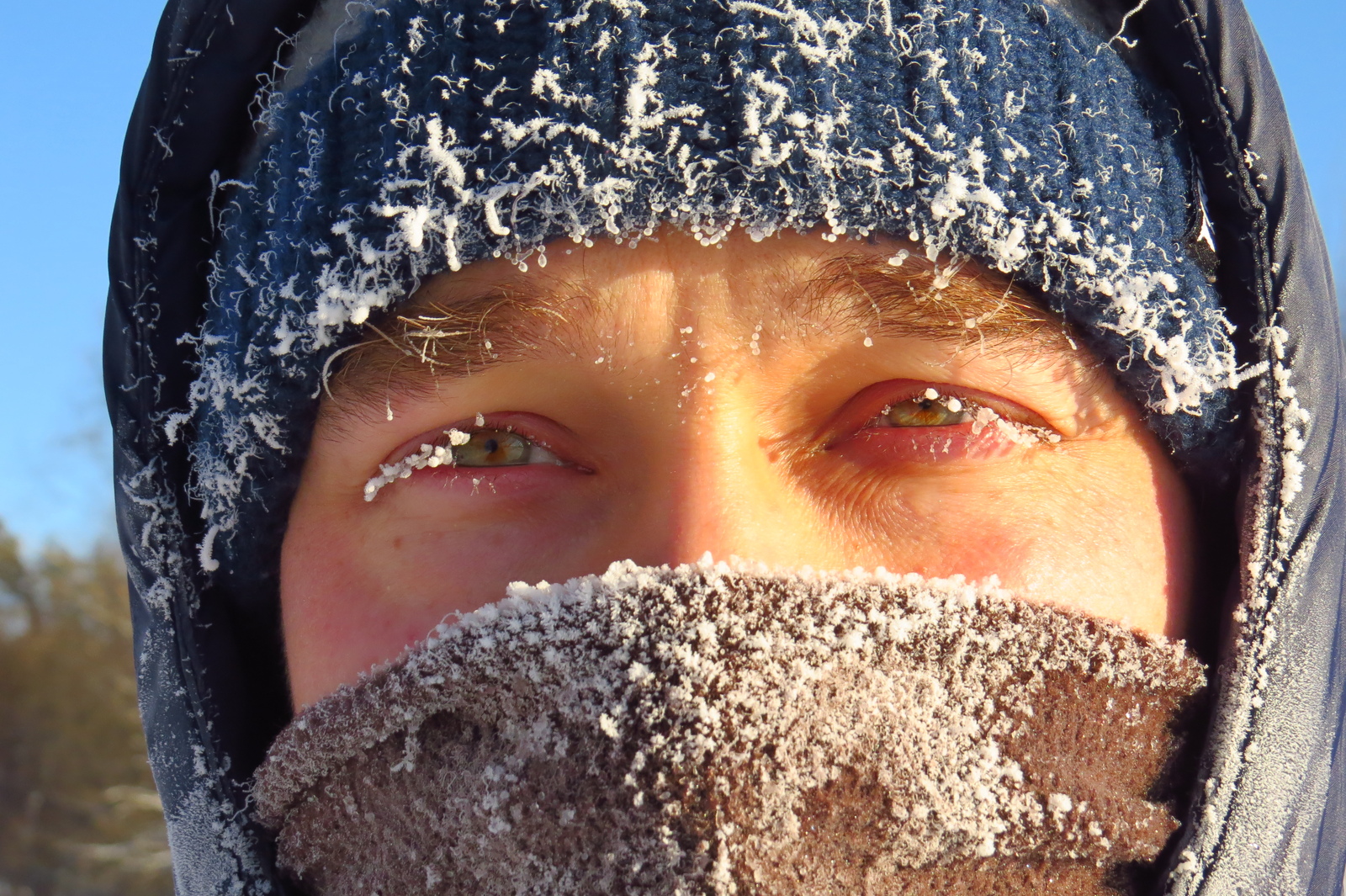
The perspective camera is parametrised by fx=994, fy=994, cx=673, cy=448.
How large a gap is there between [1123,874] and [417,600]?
97cm

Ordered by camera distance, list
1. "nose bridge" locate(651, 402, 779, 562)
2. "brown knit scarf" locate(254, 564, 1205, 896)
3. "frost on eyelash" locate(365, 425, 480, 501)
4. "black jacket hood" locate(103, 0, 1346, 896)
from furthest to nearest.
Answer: "frost on eyelash" locate(365, 425, 480, 501) < "black jacket hood" locate(103, 0, 1346, 896) < "nose bridge" locate(651, 402, 779, 562) < "brown knit scarf" locate(254, 564, 1205, 896)

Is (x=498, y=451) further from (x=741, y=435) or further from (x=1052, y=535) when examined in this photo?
(x=1052, y=535)

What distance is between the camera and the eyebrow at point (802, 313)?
1249 mm

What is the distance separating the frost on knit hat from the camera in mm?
1246

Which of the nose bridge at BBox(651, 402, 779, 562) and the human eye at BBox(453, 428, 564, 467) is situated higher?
the human eye at BBox(453, 428, 564, 467)

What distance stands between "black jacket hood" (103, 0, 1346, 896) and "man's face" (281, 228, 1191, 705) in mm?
142

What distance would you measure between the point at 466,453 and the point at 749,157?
1.98 ft

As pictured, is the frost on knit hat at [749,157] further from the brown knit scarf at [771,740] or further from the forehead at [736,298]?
the brown knit scarf at [771,740]

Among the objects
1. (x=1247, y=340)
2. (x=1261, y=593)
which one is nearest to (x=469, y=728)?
(x=1261, y=593)

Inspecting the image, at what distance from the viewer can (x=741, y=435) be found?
1.25m

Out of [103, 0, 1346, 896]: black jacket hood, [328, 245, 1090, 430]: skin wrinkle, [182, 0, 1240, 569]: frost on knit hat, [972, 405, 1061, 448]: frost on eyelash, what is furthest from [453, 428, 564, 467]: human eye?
[972, 405, 1061, 448]: frost on eyelash

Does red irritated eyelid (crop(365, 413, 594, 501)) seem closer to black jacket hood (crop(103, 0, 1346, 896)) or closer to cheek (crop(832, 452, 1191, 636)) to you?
black jacket hood (crop(103, 0, 1346, 896))

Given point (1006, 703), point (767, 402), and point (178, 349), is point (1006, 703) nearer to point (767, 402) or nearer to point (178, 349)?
point (767, 402)

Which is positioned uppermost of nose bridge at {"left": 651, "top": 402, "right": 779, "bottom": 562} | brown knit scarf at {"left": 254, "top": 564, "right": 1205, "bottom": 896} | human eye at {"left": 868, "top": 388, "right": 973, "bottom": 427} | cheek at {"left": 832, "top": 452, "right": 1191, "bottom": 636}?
human eye at {"left": 868, "top": 388, "right": 973, "bottom": 427}
